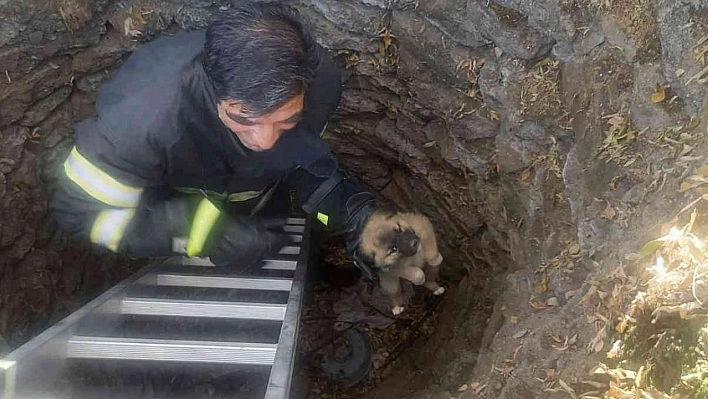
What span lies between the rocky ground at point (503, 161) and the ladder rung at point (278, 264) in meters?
0.86

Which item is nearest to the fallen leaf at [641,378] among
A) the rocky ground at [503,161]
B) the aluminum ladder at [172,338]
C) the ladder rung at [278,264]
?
the rocky ground at [503,161]

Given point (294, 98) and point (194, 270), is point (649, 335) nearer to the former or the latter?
point (294, 98)

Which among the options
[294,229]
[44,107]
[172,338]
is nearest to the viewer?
[172,338]

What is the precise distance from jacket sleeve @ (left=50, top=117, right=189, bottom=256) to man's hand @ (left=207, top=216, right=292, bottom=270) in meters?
0.17

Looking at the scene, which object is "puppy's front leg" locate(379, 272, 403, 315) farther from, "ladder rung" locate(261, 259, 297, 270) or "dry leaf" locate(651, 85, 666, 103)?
"dry leaf" locate(651, 85, 666, 103)

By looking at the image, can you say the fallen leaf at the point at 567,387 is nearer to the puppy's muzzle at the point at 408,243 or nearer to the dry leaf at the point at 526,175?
the puppy's muzzle at the point at 408,243

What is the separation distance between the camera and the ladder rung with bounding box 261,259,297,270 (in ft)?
10.2

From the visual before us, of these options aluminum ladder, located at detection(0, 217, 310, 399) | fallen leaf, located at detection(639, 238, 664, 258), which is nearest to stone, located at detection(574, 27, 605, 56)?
fallen leaf, located at detection(639, 238, 664, 258)

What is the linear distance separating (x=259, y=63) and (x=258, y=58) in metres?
0.02

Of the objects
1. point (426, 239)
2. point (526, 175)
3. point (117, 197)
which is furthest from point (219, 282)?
point (526, 175)

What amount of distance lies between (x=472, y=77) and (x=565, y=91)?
0.50 metres

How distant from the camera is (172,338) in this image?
93.0 inches

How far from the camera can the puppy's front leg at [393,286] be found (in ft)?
10.3

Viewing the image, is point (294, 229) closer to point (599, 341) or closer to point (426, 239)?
point (426, 239)
